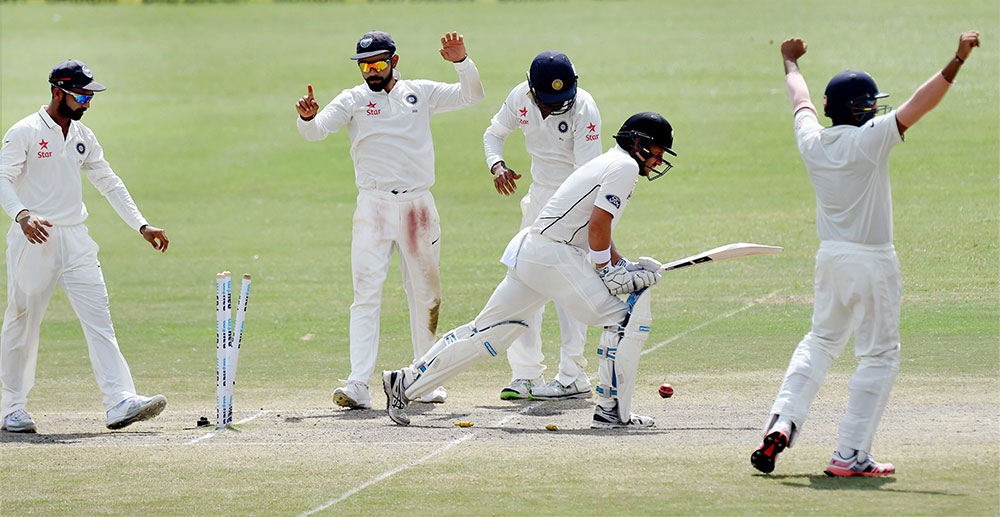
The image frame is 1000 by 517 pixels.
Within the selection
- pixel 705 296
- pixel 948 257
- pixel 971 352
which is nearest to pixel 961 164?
pixel 948 257

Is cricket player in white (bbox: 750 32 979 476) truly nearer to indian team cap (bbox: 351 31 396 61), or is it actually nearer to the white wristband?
the white wristband

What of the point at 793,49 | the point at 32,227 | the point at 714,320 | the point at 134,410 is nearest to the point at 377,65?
the point at 32,227

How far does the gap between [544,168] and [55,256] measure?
11.8 ft

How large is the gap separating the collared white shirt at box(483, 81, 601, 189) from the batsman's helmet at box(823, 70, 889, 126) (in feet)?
8.89

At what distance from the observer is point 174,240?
2078 centimetres

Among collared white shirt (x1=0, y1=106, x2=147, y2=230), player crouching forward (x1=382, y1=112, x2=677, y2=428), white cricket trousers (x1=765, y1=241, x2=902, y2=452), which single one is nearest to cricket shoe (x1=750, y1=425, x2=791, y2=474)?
white cricket trousers (x1=765, y1=241, x2=902, y2=452)

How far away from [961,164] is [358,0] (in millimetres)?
29177

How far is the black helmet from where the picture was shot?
8.14m

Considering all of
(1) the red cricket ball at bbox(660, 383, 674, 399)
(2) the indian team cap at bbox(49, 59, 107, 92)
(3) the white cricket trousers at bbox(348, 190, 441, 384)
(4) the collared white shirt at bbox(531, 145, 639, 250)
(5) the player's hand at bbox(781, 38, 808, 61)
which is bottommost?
(1) the red cricket ball at bbox(660, 383, 674, 399)

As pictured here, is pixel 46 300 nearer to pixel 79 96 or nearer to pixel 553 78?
pixel 79 96

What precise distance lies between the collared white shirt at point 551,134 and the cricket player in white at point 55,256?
2727 mm

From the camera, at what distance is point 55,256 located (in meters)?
9.05

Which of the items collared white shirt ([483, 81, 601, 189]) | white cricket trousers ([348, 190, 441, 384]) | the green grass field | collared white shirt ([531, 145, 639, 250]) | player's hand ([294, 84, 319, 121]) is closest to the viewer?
the green grass field

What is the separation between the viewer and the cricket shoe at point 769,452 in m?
6.70
